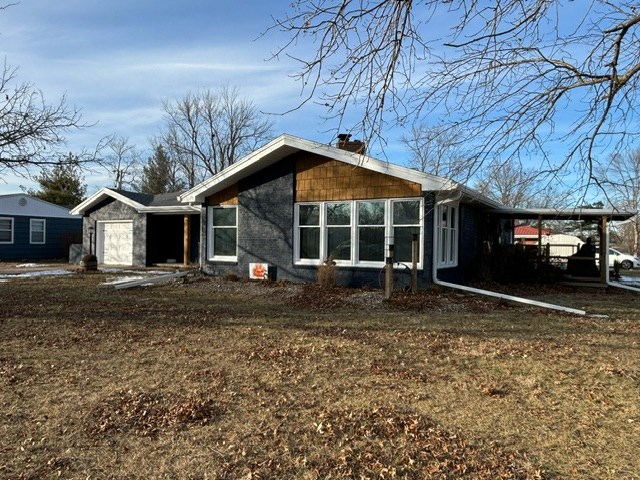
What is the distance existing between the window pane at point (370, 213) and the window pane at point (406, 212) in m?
0.39

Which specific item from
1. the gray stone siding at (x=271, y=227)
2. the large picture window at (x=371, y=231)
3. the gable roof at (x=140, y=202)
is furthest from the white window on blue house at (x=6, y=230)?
the large picture window at (x=371, y=231)

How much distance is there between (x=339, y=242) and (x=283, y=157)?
3039 mm

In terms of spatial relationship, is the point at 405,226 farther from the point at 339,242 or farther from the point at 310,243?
the point at 310,243

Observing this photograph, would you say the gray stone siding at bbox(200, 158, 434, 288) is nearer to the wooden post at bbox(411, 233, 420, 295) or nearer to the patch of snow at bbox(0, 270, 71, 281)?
the wooden post at bbox(411, 233, 420, 295)

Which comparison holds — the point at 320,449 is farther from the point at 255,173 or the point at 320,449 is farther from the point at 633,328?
the point at 255,173

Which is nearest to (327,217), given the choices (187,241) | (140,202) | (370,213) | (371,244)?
(370,213)

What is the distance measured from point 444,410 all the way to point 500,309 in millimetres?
6221

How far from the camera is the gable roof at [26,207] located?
2303 centimetres

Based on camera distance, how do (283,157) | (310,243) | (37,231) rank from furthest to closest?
(37,231)
(283,157)
(310,243)

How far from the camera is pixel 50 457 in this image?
3.14m

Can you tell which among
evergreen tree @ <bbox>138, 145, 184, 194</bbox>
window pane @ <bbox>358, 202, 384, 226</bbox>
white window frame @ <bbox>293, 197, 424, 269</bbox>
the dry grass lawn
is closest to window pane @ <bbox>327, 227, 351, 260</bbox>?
white window frame @ <bbox>293, 197, 424, 269</bbox>

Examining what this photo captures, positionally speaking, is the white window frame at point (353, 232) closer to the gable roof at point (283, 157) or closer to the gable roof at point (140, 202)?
the gable roof at point (283, 157)

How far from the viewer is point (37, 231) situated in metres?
24.7

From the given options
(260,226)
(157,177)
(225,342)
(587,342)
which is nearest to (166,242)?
(260,226)
